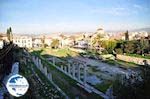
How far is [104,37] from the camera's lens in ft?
6.83

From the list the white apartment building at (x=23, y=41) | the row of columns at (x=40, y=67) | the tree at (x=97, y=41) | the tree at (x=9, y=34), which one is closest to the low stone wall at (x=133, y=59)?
the tree at (x=97, y=41)

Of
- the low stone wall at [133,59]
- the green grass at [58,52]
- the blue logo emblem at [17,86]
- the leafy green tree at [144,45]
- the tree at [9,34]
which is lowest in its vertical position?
the blue logo emblem at [17,86]

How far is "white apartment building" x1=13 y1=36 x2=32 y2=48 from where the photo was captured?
1950mm

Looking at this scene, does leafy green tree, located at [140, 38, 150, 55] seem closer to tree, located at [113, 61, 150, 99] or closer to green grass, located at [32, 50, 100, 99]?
tree, located at [113, 61, 150, 99]

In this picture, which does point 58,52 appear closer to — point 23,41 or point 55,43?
point 55,43

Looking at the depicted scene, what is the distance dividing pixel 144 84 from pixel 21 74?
777mm

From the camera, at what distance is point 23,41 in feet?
6.47

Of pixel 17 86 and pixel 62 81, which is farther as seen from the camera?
pixel 62 81

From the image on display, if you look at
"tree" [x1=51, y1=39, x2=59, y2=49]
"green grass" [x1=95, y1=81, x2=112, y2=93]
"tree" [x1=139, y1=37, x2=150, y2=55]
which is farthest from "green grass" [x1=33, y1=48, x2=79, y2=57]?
"tree" [x1=139, y1=37, x2=150, y2=55]

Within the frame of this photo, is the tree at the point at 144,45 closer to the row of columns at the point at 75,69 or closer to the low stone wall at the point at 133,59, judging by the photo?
the low stone wall at the point at 133,59

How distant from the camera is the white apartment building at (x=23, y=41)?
1950 mm

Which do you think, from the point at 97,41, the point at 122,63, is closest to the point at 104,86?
the point at 122,63

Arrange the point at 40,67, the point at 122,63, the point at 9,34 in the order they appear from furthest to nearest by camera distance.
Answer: the point at 40,67 → the point at 122,63 → the point at 9,34

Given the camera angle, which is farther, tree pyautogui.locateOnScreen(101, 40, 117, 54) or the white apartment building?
tree pyautogui.locateOnScreen(101, 40, 117, 54)
